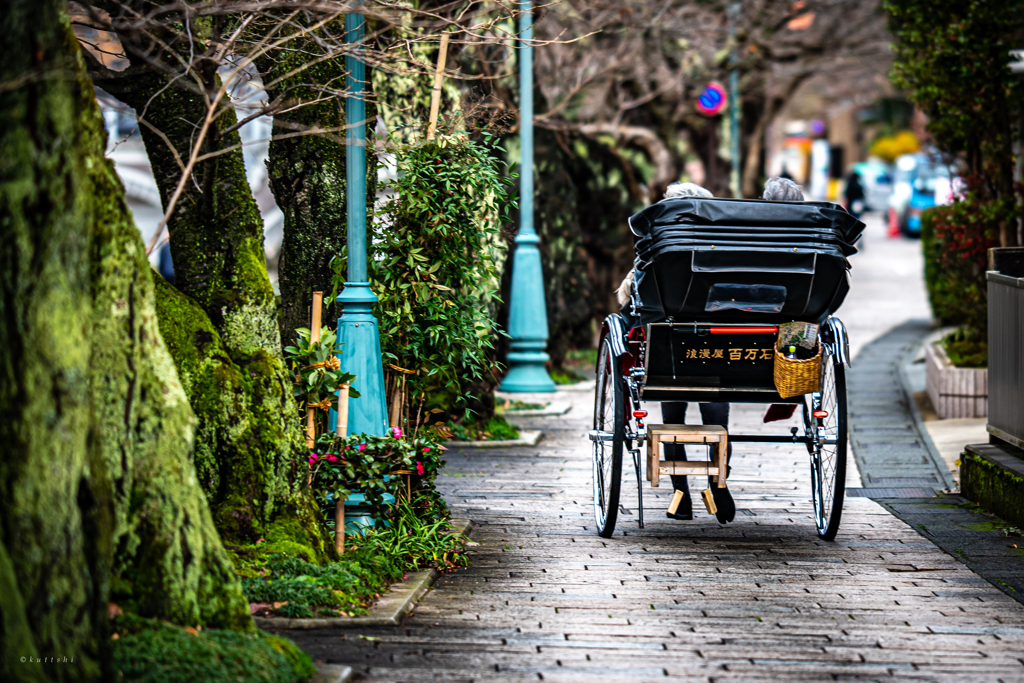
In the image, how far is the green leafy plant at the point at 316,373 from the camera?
6.12m

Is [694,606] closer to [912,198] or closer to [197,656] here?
[197,656]

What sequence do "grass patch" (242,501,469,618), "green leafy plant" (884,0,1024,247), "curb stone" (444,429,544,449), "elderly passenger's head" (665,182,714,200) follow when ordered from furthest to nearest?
"green leafy plant" (884,0,1024,247), "curb stone" (444,429,544,449), "elderly passenger's head" (665,182,714,200), "grass patch" (242,501,469,618)

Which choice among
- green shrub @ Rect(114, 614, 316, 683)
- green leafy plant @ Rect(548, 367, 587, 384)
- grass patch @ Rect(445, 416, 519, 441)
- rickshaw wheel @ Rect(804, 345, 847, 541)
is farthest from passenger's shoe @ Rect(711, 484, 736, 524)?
green leafy plant @ Rect(548, 367, 587, 384)

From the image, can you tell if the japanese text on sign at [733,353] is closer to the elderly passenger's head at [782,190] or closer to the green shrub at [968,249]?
the elderly passenger's head at [782,190]

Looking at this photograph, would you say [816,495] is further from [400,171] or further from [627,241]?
[627,241]

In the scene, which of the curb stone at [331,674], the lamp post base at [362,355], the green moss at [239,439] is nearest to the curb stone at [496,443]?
the lamp post base at [362,355]

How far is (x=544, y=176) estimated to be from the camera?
15922 mm

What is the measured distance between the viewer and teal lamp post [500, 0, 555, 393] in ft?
41.7

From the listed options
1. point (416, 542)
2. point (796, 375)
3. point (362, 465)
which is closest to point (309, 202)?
point (362, 465)

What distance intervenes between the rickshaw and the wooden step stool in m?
0.02

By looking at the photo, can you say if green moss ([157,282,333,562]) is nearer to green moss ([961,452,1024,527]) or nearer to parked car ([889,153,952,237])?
green moss ([961,452,1024,527])

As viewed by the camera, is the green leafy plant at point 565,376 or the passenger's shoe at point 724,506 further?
the green leafy plant at point 565,376

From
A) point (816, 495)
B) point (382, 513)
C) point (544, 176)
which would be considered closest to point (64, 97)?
point (382, 513)

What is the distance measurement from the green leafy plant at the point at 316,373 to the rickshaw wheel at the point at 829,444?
271 centimetres
